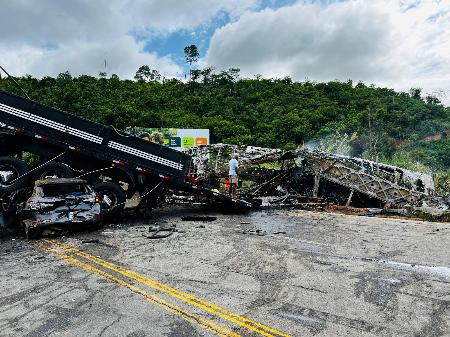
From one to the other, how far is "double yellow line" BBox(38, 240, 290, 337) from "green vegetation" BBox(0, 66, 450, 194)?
35.9 m

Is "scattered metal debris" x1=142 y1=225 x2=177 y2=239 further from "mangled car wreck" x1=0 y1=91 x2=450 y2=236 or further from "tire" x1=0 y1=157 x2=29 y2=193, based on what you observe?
"tire" x1=0 y1=157 x2=29 y2=193

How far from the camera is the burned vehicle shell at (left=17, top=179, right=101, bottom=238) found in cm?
898

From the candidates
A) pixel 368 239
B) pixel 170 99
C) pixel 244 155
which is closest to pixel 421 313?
pixel 368 239

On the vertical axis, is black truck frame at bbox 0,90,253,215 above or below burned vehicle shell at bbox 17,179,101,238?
above

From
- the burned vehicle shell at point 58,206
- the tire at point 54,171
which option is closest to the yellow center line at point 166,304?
the burned vehicle shell at point 58,206

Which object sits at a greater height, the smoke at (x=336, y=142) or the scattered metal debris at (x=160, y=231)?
the smoke at (x=336, y=142)

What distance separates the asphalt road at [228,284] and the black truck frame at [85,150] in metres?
2.34

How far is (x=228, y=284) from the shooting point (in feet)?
19.3

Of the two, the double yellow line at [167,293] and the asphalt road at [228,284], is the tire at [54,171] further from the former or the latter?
the double yellow line at [167,293]

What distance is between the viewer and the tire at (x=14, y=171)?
10282 mm

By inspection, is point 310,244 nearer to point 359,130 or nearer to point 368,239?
point 368,239

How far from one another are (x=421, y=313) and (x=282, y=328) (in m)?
1.84

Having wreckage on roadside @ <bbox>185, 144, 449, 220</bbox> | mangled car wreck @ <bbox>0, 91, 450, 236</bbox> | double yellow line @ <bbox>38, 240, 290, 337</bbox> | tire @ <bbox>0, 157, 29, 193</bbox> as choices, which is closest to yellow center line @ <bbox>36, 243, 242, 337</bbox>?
double yellow line @ <bbox>38, 240, 290, 337</bbox>

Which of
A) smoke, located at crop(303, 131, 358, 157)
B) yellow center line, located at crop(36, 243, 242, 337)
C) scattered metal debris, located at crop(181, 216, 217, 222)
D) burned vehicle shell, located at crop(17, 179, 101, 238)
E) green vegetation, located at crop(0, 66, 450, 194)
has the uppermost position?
green vegetation, located at crop(0, 66, 450, 194)
